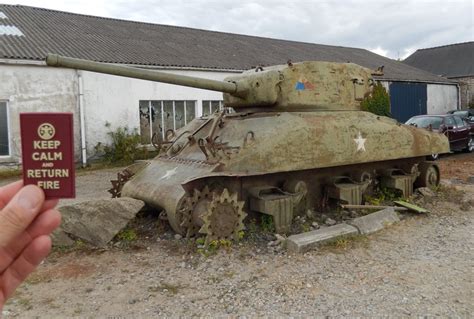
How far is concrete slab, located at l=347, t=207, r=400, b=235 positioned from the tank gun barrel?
2821 millimetres

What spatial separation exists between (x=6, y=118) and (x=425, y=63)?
37232 millimetres

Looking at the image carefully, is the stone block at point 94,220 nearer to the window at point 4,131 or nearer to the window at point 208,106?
the window at point 4,131

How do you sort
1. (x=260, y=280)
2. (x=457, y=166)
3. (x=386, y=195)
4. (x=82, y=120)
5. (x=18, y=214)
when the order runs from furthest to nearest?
(x=82, y=120) < (x=457, y=166) < (x=386, y=195) < (x=260, y=280) < (x=18, y=214)

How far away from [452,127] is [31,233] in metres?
18.0

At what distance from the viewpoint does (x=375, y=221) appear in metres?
7.76

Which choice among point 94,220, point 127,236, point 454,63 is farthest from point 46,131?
point 454,63

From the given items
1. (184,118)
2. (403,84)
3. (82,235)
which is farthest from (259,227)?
(403,84)

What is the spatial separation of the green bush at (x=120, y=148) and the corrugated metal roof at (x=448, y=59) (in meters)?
29.6

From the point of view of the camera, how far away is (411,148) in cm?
930

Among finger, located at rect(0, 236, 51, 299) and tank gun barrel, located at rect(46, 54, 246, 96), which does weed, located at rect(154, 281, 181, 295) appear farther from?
finger, located at rect(0, 236, 51, 299)

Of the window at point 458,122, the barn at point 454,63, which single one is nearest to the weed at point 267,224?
the window at point 458,122

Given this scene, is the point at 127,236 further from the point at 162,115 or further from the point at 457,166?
the point at 457,166

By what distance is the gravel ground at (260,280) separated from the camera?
15.9ft

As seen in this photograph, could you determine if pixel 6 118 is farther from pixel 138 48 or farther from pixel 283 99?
pixel 283 99
